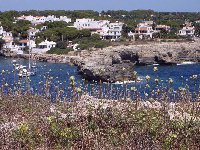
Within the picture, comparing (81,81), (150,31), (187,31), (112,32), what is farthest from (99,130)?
(187,31)

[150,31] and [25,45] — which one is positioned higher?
[150,31]

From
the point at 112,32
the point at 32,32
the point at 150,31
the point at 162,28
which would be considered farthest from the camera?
the point at 162,28

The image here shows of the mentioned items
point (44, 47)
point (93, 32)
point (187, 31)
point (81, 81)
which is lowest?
point (44, 47)

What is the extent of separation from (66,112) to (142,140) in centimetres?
197

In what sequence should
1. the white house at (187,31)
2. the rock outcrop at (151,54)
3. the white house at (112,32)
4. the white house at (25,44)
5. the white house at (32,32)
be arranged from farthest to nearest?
1. the white house at (187,31)
2. the white house at (112,32)
3. the white house at (32,32)
4. the white house at (25,44)
5. the rock outcrop at (151,54)

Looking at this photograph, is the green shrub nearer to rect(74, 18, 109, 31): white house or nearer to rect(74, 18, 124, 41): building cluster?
rect(74, 18, 124, 41): building cluster

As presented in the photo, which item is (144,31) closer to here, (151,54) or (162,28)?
(162,28)

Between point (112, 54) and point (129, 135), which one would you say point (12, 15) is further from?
point (129, 135)

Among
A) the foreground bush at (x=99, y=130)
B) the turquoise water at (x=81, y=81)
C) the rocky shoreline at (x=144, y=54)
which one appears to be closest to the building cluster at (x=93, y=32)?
the rocky shoreline at (x=144, y=54)

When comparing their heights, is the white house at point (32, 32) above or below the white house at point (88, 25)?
below

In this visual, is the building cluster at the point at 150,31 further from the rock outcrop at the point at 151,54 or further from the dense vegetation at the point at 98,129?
the dense vegetation at the point at 98,129

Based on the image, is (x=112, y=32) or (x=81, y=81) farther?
(x=112, y=32)

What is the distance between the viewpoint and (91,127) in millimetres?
6566

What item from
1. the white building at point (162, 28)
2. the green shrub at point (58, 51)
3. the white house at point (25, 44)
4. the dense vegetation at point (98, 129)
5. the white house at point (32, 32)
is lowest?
the green shrub at point (58, 51)
